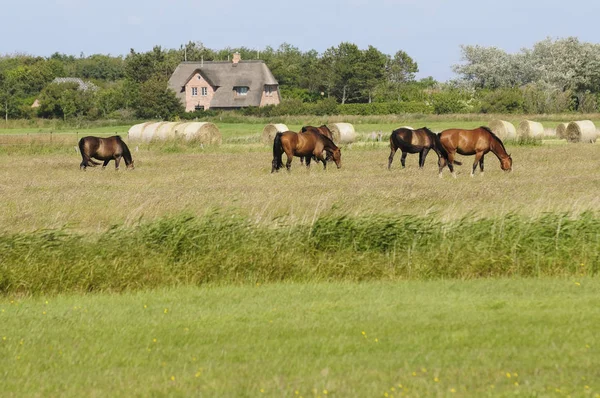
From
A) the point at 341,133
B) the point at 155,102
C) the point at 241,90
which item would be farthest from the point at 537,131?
the point at 241,90

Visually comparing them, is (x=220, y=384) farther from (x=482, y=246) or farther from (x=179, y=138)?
(x=179, y=138)

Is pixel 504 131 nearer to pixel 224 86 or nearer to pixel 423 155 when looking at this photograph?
pixel 423 155

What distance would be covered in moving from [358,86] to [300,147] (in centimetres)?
8365

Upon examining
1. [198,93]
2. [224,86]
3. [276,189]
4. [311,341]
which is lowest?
[276,189]

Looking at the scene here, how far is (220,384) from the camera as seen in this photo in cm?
745

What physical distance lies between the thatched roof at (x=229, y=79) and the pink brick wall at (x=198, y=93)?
54cm

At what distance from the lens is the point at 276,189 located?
2402 centimetres

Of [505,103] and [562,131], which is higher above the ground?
[505,103]

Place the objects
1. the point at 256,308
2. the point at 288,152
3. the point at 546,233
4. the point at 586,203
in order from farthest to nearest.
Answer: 1. the point at 288,152
2. the point at 586,203
3. the point at 546,233
4. the point at 256,308

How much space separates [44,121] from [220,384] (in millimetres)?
84138

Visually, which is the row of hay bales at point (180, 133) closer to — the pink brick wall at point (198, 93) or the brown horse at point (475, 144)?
the brown horse at point (475, 144)

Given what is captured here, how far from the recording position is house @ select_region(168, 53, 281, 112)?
377 ft

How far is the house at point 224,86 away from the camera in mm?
114938

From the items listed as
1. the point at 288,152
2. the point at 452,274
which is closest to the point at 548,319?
the point at 452,274
